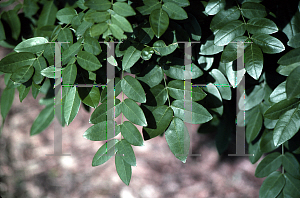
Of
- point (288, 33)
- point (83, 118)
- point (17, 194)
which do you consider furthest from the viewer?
point (83, 118)

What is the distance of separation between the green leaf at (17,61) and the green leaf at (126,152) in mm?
243

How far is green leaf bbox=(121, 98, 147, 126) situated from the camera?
19.0 inches

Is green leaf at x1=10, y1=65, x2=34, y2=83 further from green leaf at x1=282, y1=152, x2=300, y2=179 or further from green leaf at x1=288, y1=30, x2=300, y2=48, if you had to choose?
green leaf at x1=282, y1=152, x2=300, y2=179

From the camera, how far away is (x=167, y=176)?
1295 mm

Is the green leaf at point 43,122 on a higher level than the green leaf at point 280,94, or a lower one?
lower

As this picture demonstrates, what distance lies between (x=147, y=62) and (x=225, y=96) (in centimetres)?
21

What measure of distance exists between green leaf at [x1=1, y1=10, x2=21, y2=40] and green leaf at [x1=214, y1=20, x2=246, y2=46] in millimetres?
532

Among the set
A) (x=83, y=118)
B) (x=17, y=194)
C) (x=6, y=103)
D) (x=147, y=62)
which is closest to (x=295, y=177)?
(x=147, y=62)

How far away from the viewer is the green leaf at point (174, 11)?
481 millimetres

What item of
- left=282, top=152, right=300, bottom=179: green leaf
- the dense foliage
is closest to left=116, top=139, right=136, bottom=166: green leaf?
the dense foliage

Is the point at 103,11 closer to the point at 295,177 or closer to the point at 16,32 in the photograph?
the point at 16,32

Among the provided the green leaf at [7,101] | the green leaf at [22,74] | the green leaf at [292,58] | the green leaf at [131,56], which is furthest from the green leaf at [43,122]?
the green leaf at [292,58]

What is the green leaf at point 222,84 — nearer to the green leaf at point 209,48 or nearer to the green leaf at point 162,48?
the green leaf at point 209,48

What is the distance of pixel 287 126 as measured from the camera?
514 millimetres
